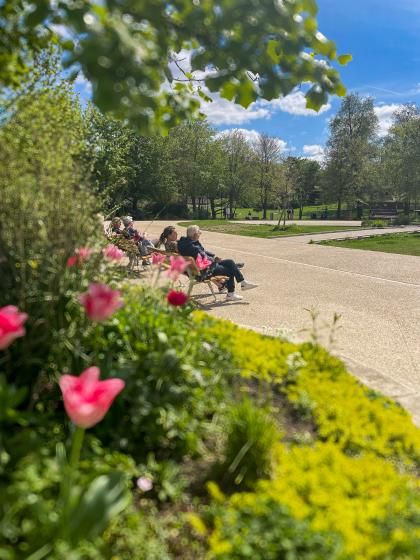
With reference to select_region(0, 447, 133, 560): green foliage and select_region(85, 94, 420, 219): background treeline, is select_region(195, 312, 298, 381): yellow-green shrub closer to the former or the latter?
select_region(0, 447, 133, 560): green foliage

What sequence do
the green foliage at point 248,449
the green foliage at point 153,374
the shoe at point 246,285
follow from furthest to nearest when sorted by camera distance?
the shoe at point 246,285 → the green foliage at point 153,374 → the green foliage at point 248,449

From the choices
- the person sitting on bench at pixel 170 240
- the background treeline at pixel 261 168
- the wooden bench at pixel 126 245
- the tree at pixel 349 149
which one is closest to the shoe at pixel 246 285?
the person sitting on bench at pixel 170 240

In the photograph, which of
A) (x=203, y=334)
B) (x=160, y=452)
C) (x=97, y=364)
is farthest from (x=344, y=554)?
(x=203, y=334)

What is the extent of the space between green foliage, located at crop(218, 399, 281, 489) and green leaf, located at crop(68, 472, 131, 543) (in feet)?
1.96

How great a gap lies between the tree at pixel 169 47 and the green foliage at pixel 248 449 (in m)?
1.46

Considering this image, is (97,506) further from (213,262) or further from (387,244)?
(387,244)

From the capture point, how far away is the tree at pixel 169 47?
5.29 ft

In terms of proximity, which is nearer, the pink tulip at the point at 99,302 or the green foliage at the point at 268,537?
the green foliage at the point at 268,537

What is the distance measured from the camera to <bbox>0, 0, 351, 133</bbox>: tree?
1.61 metres

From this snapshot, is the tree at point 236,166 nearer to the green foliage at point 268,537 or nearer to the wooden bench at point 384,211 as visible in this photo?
the wooden bench at point 384,211

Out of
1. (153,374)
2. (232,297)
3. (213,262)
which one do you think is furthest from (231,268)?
(153,374)

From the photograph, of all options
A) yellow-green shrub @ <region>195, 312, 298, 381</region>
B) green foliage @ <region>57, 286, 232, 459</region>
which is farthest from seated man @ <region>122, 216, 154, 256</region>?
green foliage @ <region>57, 286, 232, 459</region>

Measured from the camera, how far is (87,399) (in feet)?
5.55

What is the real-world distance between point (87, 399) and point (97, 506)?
1.19 feet
